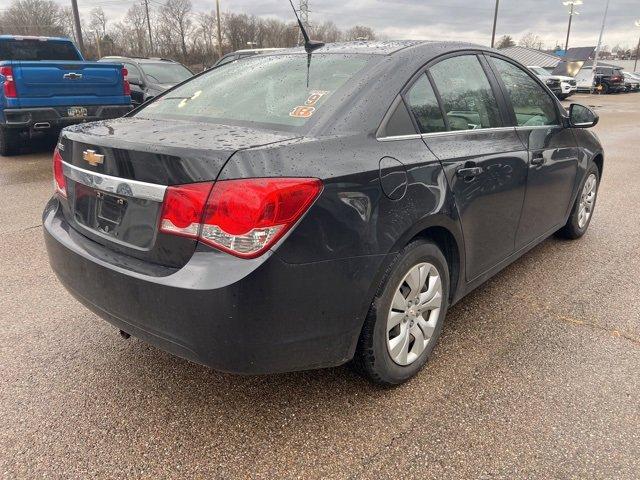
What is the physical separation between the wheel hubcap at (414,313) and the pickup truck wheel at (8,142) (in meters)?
8.47

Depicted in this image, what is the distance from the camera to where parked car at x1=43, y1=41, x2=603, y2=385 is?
6.02 ft

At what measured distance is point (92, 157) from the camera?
2186 millimetres

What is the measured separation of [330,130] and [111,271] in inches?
41.9

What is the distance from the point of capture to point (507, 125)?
3117mm

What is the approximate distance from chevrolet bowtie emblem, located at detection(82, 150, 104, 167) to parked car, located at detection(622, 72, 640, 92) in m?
43.8

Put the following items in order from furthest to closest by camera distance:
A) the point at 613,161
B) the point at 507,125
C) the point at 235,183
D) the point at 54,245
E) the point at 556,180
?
1. the point at 613,161
2. the point at 556,180
3. the point at 507,125
4. the point at 54,245
5. the point at 235,183

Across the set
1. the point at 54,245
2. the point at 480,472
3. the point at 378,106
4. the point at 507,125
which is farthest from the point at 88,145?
the point at 507,125

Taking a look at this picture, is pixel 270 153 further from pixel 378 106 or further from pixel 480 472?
pixel 480 472

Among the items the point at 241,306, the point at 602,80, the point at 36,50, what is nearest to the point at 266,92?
the point at 241,306

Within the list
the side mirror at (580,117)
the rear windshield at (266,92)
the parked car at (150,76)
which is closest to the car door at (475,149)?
the rear windshield at (266,92)

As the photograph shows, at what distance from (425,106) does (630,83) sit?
146 ft

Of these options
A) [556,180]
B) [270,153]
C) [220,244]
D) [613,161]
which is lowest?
[613,161]

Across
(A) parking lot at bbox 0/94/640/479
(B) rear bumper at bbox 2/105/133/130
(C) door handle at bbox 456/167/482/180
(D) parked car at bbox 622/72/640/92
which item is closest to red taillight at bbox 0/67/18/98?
(B) rear bumper at bbox 2/105/133/130

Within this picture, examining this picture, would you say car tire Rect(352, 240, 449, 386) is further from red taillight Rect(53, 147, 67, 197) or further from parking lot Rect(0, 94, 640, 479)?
red taillight Rect(53, 147, 67, 197)
